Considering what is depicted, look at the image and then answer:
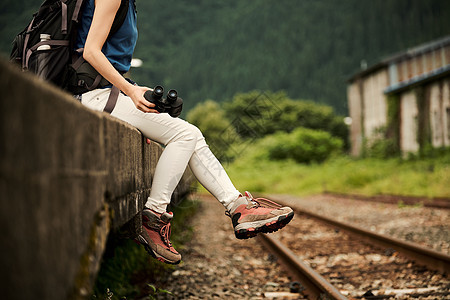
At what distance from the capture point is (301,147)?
35.8 metres

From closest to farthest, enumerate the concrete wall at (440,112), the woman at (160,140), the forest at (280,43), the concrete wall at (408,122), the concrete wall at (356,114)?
1. the woman at (160,140)
2. the concrete wall at (440,112)
3. the concrete wall at (408,122)
4. the concrete wall at (356,114)
5. the forest at (280,43)

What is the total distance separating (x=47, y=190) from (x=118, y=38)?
6.49 feet

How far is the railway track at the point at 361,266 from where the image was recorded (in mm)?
3705

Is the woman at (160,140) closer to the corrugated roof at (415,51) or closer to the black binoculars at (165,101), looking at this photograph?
the black binoculars at (165,101)

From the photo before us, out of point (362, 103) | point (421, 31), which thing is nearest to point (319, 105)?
point (362, 103)

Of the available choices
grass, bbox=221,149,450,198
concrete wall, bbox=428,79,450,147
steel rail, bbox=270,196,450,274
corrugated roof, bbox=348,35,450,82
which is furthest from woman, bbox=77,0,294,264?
corrugated roof, bbox=348,35,450,82

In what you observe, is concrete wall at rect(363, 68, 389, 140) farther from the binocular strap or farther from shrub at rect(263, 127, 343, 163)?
the binocular strap

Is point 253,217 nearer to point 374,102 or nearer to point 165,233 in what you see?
point 165,233

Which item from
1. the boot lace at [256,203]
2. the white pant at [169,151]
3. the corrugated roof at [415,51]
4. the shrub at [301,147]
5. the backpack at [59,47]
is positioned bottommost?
the shrub at [301,147]

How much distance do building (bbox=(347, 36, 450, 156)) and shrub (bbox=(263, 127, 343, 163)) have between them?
780cm

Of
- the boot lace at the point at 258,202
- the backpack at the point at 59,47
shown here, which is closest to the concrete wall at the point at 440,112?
the boot lace at the point at 258,202

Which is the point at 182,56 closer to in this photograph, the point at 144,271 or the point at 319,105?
the point at 319,105

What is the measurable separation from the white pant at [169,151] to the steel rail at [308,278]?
1289 mm

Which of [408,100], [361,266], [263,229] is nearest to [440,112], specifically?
[408,100]
